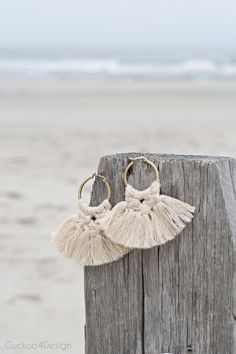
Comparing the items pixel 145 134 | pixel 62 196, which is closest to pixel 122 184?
pixel 62 196

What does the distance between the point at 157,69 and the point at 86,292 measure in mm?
27433

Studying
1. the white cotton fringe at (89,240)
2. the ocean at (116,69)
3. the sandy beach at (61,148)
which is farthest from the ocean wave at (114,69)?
the white cotton fringe at (89,240)

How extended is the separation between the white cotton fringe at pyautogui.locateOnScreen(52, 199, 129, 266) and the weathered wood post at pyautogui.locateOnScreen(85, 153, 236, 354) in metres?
0.03

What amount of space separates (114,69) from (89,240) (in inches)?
1069

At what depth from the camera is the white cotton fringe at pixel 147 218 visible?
1.44 meters

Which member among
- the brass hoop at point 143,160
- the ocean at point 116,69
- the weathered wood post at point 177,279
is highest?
the ocean at point 116,69

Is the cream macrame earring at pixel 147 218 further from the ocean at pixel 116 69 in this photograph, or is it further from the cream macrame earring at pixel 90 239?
the ocean at pixel 116 69

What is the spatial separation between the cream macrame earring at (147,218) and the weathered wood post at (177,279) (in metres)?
0.03

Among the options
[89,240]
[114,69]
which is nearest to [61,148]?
[89,240]

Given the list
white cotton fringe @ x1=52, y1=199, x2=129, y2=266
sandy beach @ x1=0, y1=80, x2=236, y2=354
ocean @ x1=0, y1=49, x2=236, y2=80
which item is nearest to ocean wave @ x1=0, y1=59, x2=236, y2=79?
ocean @ x1=0, y1=49, x2=236, y2=80

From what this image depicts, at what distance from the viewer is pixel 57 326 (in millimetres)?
4230

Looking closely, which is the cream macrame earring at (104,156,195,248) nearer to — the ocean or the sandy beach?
the sandy beach

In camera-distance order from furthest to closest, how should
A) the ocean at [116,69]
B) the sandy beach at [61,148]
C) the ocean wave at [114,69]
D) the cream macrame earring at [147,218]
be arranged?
the ocean wave at [114,69] → the ocean at [116,69] → the sandy beach at [61,148] → the cream macrame earring at [147,218]

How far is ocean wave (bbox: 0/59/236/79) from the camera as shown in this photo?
25.6 meters
